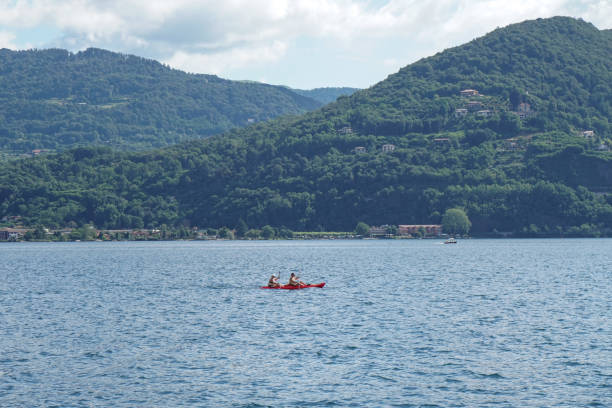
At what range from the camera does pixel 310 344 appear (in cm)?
5478

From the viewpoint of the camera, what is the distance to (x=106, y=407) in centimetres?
3906

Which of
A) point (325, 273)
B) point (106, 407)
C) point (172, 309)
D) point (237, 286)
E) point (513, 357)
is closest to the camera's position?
point (106, 407)

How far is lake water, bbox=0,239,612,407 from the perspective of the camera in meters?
41.5

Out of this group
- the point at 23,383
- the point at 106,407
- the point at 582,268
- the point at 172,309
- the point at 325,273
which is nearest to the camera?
the point at 106,407

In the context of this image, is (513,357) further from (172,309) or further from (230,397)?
(172,309)

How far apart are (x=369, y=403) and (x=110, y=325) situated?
3120cm

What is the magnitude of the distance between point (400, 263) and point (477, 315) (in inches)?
2902

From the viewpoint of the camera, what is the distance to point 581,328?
61.1m

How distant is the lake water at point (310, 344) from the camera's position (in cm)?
4153

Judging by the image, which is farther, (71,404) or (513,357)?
(513,357)

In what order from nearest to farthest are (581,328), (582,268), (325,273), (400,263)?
(581,328), (325,273), (582,268), (400,263)

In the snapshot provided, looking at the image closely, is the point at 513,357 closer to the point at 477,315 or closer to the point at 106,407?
the point at 477,315

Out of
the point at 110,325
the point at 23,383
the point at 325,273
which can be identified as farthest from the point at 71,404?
the point at 325,273

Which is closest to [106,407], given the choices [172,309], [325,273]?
[172,309]
